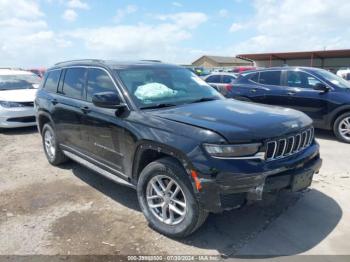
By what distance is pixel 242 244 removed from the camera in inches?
134

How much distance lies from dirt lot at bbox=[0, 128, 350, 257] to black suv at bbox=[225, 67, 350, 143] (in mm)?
2444

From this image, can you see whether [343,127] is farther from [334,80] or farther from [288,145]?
[288,145]

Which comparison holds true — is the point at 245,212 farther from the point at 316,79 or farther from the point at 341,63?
the point at 341,63

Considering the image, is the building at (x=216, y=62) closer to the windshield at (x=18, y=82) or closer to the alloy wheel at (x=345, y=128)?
the windshield at (x=18, y=82)

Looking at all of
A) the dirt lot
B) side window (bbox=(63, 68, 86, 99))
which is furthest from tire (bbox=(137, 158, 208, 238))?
side window (bbox=(63, 68, 86, 99))

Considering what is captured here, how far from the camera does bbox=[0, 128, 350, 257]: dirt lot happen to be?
3387 millimetres

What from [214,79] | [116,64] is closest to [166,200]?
[116,64]

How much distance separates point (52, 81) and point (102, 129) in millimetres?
2238

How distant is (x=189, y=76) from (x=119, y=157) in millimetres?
1617

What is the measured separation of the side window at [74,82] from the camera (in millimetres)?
4930

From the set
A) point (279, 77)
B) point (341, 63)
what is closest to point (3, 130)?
point (279, 77)

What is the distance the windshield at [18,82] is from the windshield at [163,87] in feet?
24.6

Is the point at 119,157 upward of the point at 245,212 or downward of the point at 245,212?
upward

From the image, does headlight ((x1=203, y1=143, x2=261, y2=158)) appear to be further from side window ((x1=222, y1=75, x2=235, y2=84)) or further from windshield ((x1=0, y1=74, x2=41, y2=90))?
side window ((x1=222, y1=75, x2=235, y2=84))
